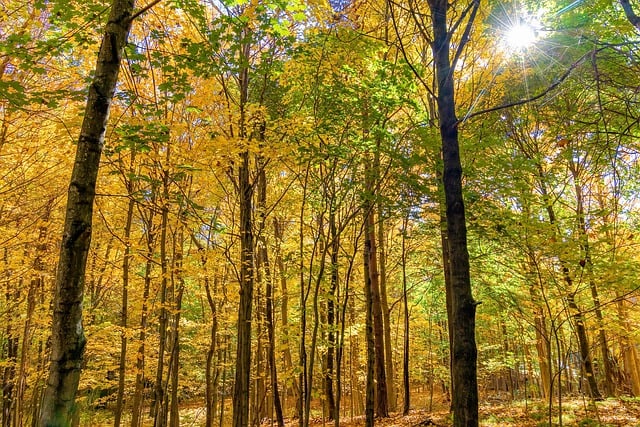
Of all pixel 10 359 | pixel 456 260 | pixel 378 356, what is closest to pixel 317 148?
pixel 456 260

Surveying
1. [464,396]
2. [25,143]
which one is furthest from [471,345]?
[25,143]

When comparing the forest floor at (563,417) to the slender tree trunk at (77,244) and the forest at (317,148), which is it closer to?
the forest at (317,148)

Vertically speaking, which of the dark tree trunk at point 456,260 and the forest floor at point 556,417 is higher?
the dark tree trunk at point 456,260

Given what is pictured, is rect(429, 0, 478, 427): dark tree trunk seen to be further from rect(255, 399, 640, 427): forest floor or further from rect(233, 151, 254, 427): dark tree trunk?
rect(255, 399, 640, 427): forest floor

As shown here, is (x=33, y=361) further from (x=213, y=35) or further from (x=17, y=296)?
(x=213, y=35)

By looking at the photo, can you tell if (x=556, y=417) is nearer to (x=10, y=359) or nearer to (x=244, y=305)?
(x=244, y=305)

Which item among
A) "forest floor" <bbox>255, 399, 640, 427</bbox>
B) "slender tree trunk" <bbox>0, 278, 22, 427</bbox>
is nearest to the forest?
"forest floor" <bbox>255, 399, 640, 427</bbox>

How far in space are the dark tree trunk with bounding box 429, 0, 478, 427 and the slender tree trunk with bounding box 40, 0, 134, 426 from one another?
2.65 metres

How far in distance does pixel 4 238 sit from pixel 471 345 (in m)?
9.20

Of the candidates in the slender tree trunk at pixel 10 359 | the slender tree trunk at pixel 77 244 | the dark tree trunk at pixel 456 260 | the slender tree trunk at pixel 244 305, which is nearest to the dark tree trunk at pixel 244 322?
the slender tree trunk at pixel 244 305

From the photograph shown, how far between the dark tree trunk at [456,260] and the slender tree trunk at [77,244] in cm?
265

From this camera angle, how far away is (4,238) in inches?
300

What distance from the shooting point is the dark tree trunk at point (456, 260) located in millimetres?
2834

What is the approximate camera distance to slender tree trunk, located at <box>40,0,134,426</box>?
81.0 inches
